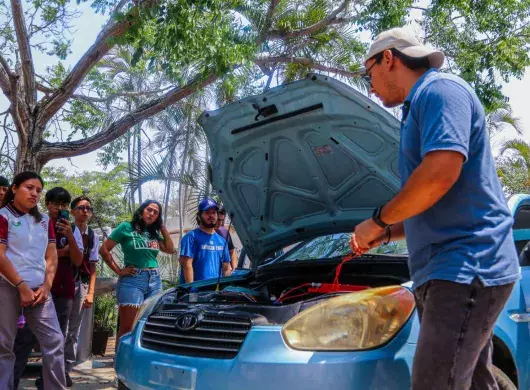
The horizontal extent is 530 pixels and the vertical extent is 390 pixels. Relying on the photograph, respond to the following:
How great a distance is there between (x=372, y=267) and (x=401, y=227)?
121 centimetres

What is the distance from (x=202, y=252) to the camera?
21.1 ft

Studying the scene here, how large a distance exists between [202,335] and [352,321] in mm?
789

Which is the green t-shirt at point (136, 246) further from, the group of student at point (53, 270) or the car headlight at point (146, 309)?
the car headlight at point (146, 309)

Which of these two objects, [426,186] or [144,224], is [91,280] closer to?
[144,224]

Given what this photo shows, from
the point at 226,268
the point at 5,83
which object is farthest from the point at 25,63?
the point at 226,268

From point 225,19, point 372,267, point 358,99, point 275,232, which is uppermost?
point 225,19

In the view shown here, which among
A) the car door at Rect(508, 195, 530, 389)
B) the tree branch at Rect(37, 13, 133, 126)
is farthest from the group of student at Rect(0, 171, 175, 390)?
the car door at Rect(508, 195, 530, 389)

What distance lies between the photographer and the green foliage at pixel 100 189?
24.7 meters

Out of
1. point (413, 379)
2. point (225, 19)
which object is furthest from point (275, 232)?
point (225, 19)

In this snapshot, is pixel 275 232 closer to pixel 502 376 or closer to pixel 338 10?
pixel 502 376

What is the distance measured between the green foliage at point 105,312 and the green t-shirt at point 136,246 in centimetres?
280

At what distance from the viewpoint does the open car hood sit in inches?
153

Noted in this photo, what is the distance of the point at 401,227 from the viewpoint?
8.91 feet

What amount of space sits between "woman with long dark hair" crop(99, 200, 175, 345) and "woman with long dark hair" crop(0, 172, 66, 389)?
4.63ft
